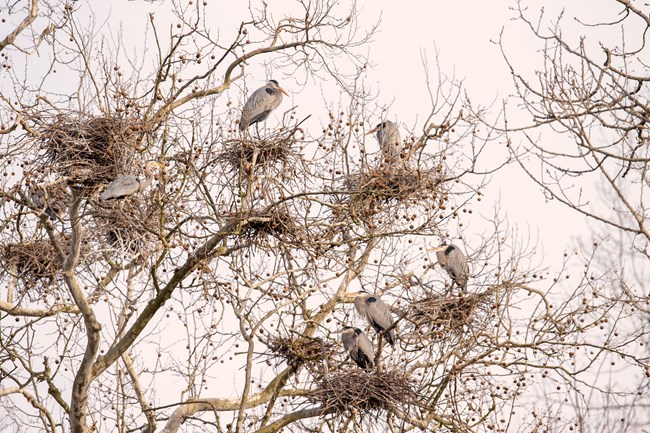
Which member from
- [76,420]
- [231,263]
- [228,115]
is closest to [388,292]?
[231,263]

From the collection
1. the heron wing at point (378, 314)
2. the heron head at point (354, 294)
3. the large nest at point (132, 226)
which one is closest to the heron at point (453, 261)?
the heron wing at point (378, 314)

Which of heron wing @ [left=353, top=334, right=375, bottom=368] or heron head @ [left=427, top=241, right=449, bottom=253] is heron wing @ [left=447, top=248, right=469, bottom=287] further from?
heron wing @ [left=353, top=334, right=375, bottom=368]

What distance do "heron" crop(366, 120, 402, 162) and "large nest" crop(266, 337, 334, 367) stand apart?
197cm

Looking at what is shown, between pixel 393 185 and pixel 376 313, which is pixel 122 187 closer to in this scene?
pixel 393 185

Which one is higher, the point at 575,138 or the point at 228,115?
the point at 228,115

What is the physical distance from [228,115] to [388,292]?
2.57 m

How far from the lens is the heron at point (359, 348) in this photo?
27.7 feet

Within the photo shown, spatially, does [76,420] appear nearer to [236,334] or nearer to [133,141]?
[236,334]

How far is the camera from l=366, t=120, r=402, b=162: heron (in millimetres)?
8840

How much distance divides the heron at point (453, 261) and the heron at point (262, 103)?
262 cm

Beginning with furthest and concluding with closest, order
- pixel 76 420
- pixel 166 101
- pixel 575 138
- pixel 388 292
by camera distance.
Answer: pixel 388 292 < pixel 166 101 < pixel 76 420 < pixel 575 138

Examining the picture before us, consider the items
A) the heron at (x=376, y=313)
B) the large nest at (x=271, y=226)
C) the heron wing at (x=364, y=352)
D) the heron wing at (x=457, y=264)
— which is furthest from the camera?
the heron wing at (x=457, y=264)

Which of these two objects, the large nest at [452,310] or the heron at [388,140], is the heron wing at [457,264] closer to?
the large nest at [452,310]

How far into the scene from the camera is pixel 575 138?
5.88 metres
